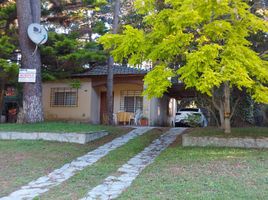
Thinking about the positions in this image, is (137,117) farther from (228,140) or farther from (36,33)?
(228,140)

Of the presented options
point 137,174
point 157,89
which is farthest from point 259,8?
point 137,174

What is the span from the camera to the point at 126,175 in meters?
8.38

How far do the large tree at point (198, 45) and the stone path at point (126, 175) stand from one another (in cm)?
189

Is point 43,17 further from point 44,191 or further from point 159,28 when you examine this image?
point 44,191

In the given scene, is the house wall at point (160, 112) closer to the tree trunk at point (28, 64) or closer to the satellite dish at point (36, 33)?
the tree trunk at point (28, 64)

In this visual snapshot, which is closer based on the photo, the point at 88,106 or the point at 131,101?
the point at 88,106

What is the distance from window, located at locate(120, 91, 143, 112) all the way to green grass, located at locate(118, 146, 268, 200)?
11.9 m

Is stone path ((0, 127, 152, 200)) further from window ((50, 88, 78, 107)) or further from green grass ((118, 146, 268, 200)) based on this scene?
window ((50, 88, 78, 107))

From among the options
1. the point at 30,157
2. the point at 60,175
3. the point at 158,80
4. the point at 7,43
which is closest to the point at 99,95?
the point at 7,43

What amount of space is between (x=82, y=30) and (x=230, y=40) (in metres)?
10.8

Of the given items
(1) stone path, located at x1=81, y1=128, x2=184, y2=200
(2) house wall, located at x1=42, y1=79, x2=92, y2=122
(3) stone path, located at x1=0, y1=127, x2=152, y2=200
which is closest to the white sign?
(3) stone path, located at x1=0, y1=127, x2=152, y2=200

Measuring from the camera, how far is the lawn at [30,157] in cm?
816

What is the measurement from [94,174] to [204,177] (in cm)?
248

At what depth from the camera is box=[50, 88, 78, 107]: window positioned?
2292 cm
